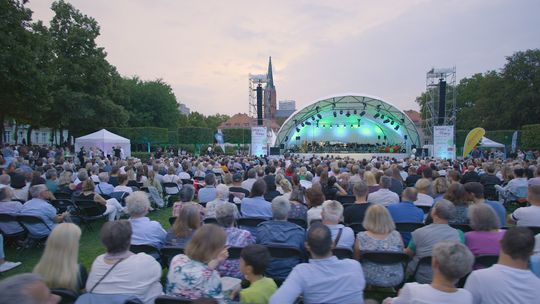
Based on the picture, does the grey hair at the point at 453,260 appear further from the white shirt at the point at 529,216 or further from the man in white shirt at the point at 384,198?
the man in white shirt at the point at 384,198

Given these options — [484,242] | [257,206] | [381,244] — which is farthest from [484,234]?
[257,206]

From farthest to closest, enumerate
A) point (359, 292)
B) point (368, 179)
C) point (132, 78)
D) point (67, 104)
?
point (132, 78) < point (67, 104) < point (368, 179) < point (359, 292)

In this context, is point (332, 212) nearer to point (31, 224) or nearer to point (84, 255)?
point (84, 255)

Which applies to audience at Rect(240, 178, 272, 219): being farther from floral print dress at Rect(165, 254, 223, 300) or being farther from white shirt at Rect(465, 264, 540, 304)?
white shirt at Rect(465, 264, 540, 304)

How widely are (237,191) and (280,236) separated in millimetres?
3125

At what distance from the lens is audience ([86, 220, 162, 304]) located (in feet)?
8.11

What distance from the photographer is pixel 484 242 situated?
3.29 m

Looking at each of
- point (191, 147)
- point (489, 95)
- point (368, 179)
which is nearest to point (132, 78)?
point (191, 147)

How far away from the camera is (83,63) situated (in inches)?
1119

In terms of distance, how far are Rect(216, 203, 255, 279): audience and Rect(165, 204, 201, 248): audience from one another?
0.83 ft

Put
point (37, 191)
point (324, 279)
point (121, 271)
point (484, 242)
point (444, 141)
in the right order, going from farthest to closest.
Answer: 1. point (444, 141)
2. point (37, 191)
3. point (484, 242)
4. point (121, 271)
5. point (324, 279)

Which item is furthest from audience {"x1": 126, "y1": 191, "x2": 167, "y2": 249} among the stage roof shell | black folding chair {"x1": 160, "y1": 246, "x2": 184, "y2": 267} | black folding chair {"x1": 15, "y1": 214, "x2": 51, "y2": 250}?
the stage roof shell

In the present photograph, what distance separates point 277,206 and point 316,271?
1.37 m

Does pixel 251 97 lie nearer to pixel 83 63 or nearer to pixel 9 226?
pixel 83 63
